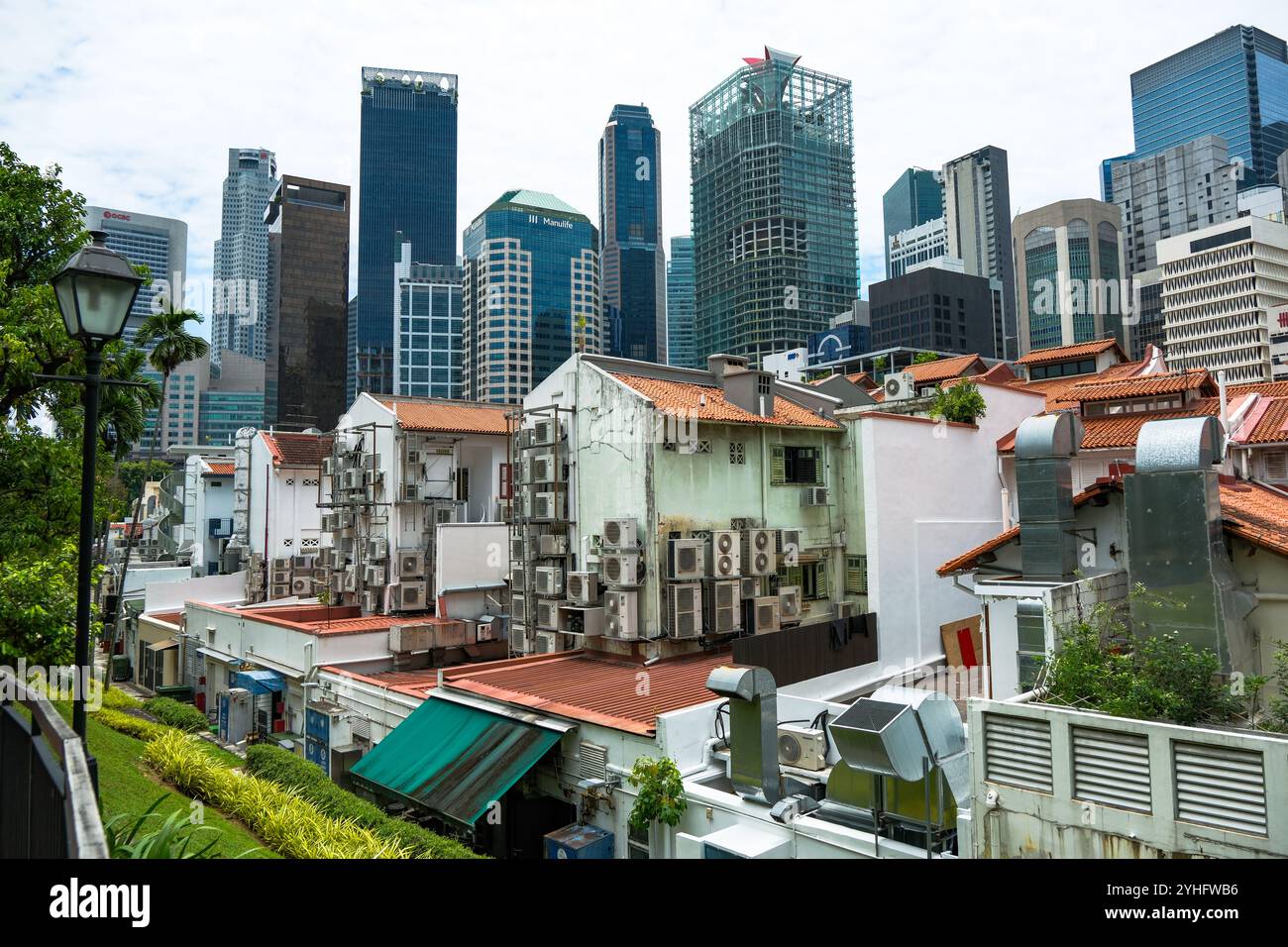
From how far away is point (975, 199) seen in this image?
183m

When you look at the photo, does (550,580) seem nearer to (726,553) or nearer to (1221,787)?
(726,553)

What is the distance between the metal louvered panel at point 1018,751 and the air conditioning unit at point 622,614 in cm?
1028

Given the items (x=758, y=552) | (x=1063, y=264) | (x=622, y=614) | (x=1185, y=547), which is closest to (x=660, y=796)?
(x=622, y=614)

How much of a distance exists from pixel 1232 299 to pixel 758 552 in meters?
95.0

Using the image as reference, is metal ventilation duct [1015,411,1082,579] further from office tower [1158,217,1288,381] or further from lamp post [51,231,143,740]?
office tower [1158,217,1288,381]

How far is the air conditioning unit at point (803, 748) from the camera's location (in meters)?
12.0

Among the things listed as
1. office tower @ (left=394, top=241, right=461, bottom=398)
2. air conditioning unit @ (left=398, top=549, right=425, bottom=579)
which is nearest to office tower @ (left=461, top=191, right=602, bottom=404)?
office tower @ (left=394, top=241, right=461, bottom=398)

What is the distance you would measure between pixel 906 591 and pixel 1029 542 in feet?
25.9

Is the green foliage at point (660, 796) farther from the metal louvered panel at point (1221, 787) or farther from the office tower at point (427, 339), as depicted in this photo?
the office tower at point (427, 339)

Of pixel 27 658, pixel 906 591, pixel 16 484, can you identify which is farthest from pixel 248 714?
pixel 906 591

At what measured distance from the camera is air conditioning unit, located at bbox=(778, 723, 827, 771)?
12.0 meters
